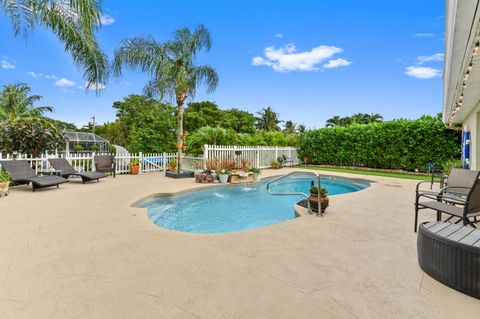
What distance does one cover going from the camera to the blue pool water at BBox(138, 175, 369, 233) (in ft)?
16.0

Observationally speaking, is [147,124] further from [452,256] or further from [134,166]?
[452,256]

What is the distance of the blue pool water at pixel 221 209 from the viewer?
489 centimetres

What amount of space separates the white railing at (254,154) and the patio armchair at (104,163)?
153 inches

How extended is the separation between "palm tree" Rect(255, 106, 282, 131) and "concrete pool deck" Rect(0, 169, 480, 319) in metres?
34.1

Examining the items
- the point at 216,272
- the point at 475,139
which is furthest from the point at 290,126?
the point at 216,272

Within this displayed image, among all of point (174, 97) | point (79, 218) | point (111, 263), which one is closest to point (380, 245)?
point (111, 263)

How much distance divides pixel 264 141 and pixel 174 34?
9219mm

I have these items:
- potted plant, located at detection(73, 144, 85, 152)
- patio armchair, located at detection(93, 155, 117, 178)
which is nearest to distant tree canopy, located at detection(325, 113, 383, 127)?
patio armchair, located at detection(93, 155, 117, 178)

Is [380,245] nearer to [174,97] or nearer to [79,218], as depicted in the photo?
[79,218]

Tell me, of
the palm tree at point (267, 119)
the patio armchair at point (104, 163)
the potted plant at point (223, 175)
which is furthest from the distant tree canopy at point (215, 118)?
the potted plant at point (223, 175)

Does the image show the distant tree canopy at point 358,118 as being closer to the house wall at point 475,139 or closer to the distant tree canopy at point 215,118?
the distant tree canopy at point 215,118

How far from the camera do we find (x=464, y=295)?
1.99 meters

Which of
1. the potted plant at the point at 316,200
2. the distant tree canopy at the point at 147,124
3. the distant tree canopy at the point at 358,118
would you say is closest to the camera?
the potted plant at the point at 316,200

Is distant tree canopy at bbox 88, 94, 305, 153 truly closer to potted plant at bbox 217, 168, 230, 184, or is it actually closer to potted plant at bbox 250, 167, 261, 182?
potted plant at bbox 250, 167, 261, 182
